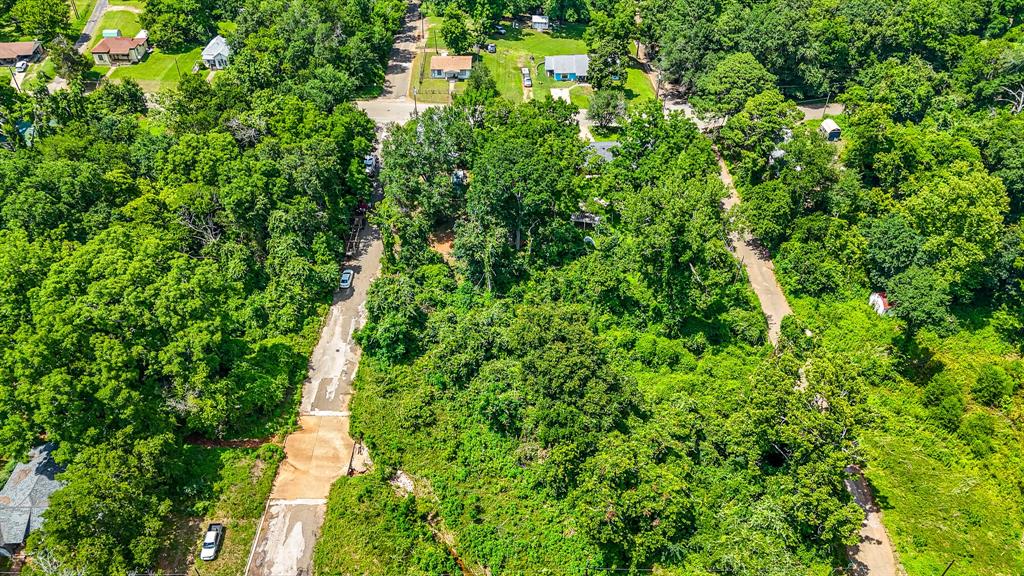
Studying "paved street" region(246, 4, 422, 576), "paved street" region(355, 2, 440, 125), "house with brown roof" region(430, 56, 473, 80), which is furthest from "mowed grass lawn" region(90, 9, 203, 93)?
"paved street" region(246, 4, 422, 576)

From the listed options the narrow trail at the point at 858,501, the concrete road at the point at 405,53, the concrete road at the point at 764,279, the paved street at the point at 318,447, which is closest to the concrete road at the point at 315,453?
the paved street at the point at 318,447

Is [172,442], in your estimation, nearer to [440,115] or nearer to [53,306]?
[53,306]

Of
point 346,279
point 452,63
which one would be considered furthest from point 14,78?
point 346,279

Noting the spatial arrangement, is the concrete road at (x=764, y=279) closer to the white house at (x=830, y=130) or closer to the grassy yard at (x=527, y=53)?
the white house at (x=830, y=130)

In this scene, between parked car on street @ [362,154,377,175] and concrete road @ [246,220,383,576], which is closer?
concrete road @ [246,220,383,576]

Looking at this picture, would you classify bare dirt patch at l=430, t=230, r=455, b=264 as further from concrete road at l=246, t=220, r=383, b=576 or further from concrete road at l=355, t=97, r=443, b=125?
concrete road at l=355, t=97, r=443, b=125

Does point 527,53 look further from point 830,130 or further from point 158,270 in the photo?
point 158,270
